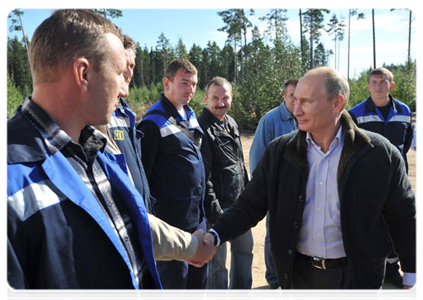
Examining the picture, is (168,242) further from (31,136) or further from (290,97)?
(290,97)

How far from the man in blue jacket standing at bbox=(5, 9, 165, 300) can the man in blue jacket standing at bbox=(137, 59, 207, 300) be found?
1.78 meters

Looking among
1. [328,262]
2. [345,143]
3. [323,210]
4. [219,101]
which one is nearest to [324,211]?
[323,210]

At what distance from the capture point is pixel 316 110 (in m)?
2.40

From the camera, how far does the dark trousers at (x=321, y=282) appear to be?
2.30 meters

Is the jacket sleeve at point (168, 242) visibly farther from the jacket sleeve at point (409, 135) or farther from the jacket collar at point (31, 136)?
the jacket sleeve at point (409, 135)

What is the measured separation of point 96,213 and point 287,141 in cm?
169

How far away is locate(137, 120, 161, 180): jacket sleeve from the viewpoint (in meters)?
3.27

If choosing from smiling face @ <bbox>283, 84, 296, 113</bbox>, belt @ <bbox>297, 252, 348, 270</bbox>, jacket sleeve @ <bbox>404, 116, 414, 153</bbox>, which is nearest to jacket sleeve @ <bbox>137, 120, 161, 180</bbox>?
belt @ <bbox>297, 252, 348, 270</bbox>

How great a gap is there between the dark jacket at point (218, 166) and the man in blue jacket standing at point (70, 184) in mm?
2310

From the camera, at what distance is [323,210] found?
7.68ft

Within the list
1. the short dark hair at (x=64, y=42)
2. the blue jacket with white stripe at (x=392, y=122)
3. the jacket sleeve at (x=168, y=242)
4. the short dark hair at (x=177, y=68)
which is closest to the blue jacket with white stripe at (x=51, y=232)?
the short dark hair at (x=64, y=42)

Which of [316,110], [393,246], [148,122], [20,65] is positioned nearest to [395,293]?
[393,246]

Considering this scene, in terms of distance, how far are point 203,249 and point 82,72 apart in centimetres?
165

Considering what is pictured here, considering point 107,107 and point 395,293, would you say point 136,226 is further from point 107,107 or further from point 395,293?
point 395,293
